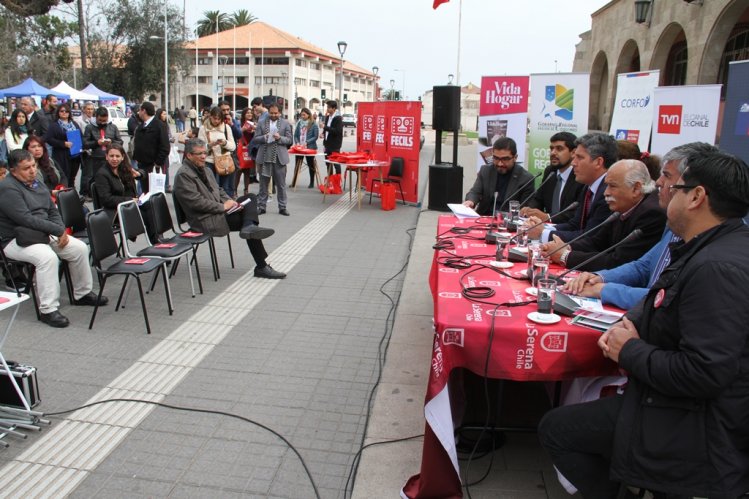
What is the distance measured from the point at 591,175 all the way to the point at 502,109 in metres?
6.28

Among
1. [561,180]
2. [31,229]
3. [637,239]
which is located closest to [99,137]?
[31,229]

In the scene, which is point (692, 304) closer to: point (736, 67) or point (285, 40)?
point (736, 67)

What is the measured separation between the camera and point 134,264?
4922mm

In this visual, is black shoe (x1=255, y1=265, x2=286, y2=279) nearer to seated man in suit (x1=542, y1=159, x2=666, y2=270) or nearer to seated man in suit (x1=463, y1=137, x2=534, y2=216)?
seated man in suit (x1=463, y1=137, x2=534, y2=216)

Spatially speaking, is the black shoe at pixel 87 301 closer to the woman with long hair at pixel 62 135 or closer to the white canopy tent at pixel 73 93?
the woman with long hair at pixel 62 135

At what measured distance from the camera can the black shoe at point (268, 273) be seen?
641 centimetres

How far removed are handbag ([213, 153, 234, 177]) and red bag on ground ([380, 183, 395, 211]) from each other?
283 cm

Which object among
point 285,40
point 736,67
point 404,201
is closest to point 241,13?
point 285,40

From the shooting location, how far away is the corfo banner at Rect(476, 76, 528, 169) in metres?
10.2

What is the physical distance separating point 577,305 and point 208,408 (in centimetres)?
221

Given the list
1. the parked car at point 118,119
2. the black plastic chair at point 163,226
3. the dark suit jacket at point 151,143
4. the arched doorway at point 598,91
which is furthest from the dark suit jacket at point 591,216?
the parked car at point 118,119

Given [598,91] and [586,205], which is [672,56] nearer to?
[598,91]

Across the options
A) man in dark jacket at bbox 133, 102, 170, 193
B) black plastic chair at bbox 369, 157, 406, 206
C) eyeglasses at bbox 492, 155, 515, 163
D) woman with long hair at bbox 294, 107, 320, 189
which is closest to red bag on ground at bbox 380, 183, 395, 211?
black plastic chair at bbox 369, 157, 406, 206

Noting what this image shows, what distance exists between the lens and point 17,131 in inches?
383
